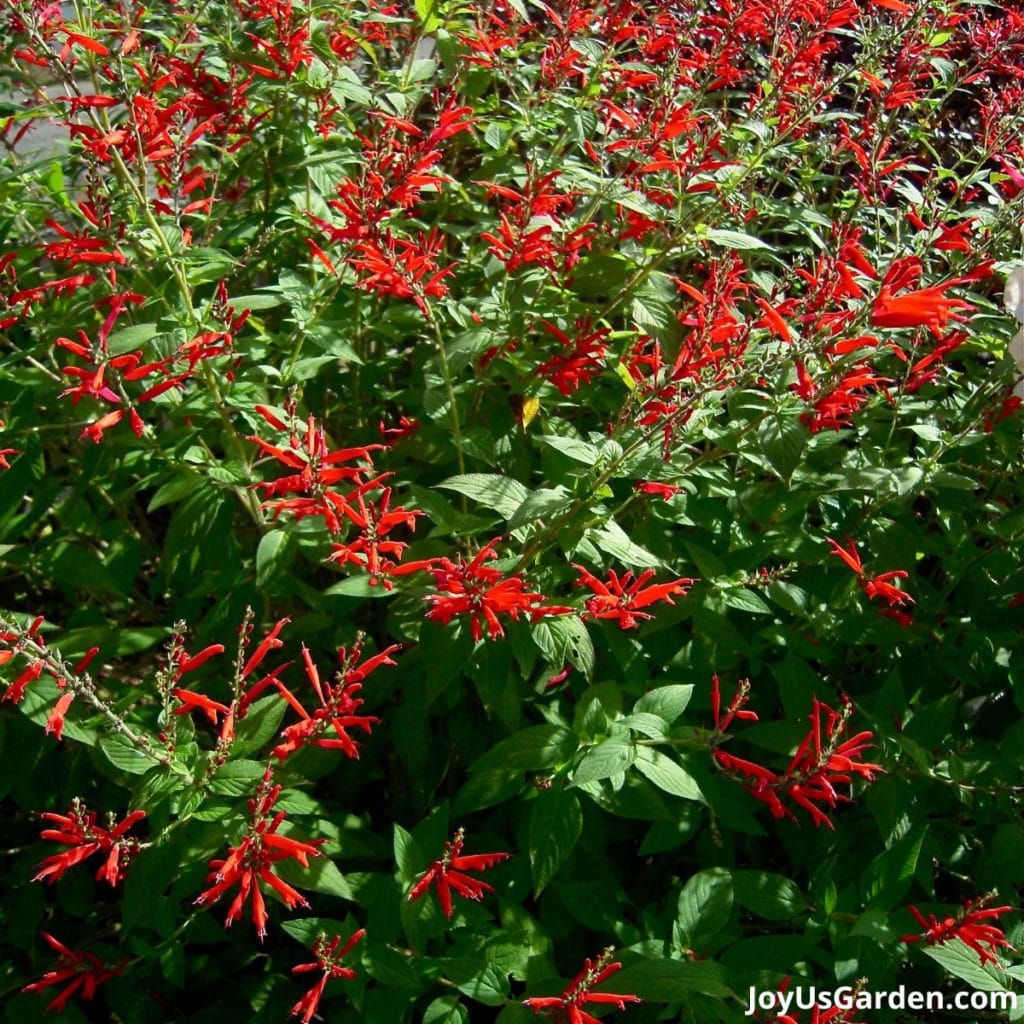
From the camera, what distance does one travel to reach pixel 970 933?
1898mm

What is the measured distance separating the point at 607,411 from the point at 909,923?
1355mm

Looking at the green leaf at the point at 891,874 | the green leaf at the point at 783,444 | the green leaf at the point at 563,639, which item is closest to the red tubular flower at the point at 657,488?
the green leaf at the point at 783,444

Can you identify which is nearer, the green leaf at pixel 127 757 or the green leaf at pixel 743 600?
the green leaf at pixel 127 757

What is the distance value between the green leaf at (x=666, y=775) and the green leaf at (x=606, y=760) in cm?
3

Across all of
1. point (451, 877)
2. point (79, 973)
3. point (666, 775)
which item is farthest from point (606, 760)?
point (79, 973)

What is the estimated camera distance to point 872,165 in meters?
2.54

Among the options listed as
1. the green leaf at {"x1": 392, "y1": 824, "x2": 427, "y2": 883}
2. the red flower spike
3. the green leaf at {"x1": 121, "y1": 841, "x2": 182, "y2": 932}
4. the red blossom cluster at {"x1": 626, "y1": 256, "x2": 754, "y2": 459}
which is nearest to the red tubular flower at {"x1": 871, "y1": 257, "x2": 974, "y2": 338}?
the red blossom cluster at {"x1": 626, "y1": 256, "x2": 754, "y2": 459}

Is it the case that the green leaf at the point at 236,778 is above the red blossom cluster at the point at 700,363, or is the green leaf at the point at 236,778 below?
below

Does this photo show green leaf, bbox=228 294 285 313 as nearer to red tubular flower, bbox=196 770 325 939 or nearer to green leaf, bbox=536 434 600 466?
green leaf, bbox=536 434 600 466

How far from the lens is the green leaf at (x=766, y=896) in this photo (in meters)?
2.05

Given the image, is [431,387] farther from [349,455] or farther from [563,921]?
[563,921]

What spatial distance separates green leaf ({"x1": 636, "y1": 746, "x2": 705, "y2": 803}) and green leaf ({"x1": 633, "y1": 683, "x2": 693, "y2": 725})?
0.27 feet

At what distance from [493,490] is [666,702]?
0.53 metres

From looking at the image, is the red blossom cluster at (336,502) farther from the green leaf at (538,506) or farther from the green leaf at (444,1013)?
the green leaf at (444,1013)
